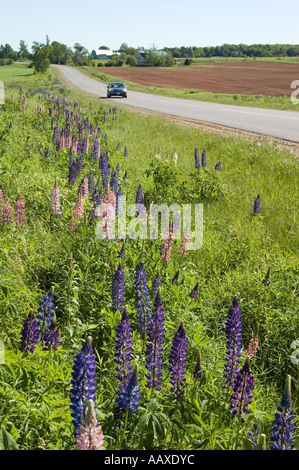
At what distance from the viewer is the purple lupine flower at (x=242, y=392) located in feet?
8.94

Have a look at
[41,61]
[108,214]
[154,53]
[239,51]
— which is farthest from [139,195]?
[239,51]

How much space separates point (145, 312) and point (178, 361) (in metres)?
0.65

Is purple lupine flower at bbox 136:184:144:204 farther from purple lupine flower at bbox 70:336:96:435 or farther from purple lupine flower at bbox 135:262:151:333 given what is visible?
purple lupine flower at bbox 70:336:96:435

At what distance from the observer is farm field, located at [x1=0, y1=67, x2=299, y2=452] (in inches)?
104

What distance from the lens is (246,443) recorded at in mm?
2551

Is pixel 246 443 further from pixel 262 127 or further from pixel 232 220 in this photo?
pixel 262 127

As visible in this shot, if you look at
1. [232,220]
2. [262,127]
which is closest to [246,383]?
[232,220]

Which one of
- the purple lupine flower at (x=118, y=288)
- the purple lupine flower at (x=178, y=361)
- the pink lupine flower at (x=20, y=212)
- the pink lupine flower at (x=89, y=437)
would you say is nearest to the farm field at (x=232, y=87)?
the pink lupine flower at (x=20, y=212)

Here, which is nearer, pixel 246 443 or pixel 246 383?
pixel 246 443

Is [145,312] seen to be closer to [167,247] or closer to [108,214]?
[167,247]

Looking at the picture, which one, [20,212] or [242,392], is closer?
[242,392]

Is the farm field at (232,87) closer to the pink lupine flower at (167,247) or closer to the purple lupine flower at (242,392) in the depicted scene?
the pink lupine flower at (167,247)

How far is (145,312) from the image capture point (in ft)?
11.2

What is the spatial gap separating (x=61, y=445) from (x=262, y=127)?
1697 centimetres
